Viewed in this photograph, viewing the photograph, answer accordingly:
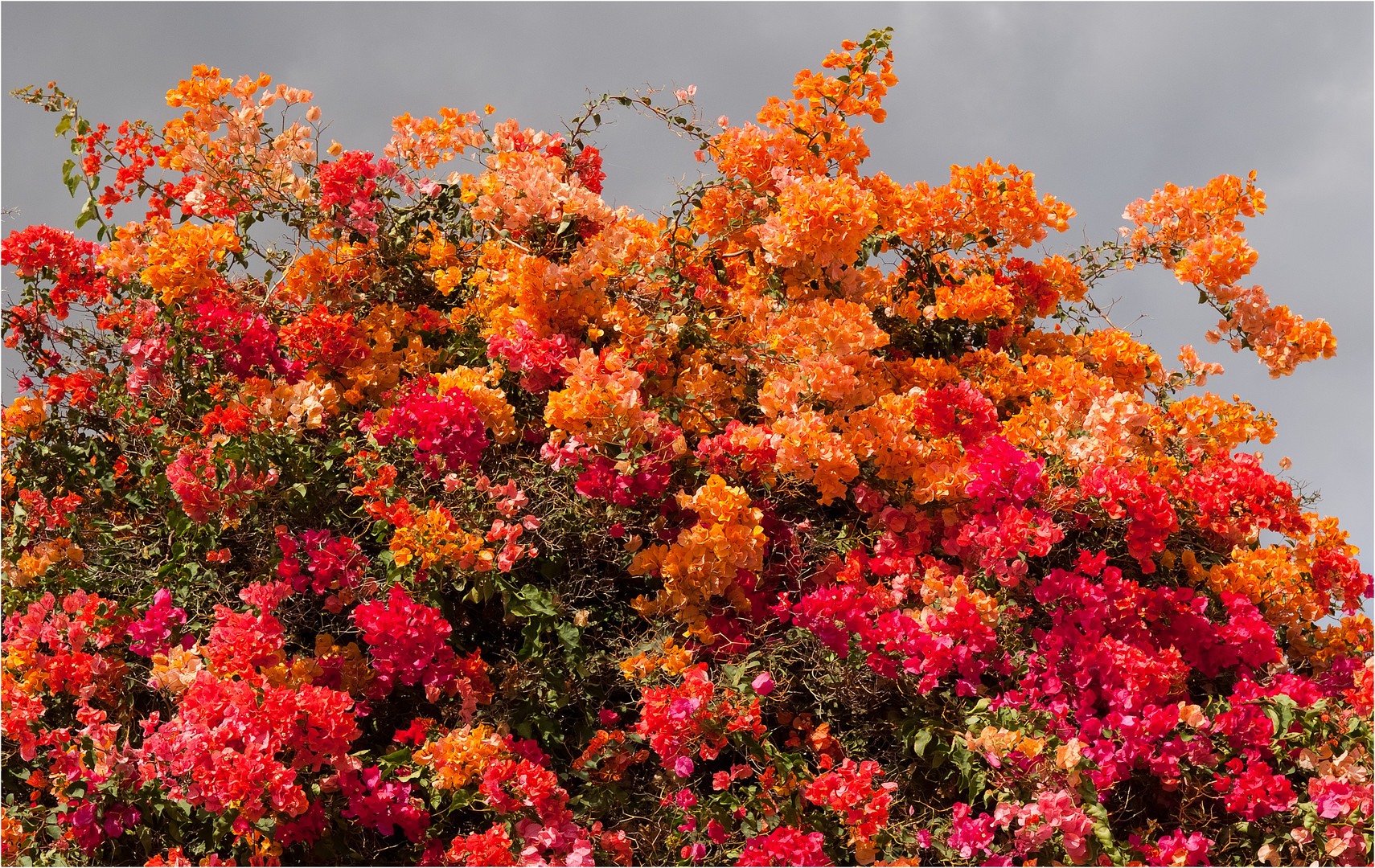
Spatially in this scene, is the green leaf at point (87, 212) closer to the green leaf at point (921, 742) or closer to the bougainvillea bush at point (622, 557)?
the bougainvillea bush at point (622, 557)

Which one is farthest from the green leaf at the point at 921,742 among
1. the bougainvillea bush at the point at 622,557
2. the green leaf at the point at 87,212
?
the green leaf at the point at 87,212

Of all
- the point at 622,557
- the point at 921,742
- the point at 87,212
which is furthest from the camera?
the point at 87,212

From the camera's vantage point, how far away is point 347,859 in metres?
3.01

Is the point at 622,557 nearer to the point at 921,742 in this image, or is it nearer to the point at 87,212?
→ the point at 921,742

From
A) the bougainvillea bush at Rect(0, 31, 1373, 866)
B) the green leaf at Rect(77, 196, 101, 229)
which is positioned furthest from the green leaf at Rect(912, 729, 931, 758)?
the green leaf at Rect(77, 196, 101, 229)

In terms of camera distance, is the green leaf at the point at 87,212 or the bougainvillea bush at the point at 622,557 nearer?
the bougainvillea bush at the point at 622,557

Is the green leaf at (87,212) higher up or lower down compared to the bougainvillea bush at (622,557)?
higher up

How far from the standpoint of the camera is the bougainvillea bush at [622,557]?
119 inches

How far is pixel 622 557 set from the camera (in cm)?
344

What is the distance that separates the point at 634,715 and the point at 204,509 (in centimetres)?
169

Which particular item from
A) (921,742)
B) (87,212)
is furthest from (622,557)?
(87,212)

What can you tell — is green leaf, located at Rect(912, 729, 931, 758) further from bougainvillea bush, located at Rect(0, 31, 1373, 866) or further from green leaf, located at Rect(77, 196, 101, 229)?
green leaf, located at Rect(77, 196, 101, 229)

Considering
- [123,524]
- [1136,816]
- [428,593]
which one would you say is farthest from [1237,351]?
[123,524]

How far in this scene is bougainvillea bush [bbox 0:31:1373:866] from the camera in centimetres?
303
